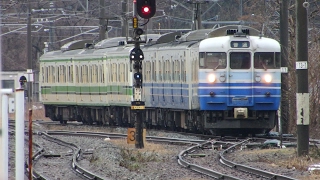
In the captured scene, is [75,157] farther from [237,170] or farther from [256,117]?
[256,117]

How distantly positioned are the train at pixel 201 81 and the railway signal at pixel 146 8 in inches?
259

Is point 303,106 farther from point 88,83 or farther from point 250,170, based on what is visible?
point 88,83

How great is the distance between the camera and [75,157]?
18141mm

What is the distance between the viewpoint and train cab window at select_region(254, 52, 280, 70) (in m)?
24.4

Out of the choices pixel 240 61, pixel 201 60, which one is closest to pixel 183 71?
pixel 201 60

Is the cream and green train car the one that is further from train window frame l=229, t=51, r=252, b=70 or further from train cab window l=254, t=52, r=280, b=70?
train cab window l=254, t=52, r=280, b=70

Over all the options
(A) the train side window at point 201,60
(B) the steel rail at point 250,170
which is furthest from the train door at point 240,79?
(B) the steel rail at point 250,170

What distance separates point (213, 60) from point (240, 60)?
756mm

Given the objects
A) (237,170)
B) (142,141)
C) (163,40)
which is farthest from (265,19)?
(237,170)

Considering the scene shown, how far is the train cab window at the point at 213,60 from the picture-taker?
24.2 meters

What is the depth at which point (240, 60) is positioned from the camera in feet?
80.0

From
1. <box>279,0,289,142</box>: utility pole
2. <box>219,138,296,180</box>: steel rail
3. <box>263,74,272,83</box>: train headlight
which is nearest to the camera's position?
<box>219,138,296,180</box>: steel rail

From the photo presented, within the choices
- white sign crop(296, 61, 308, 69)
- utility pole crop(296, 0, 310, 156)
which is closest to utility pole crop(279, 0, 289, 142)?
utility pole crop(296, 0, 310, 156)

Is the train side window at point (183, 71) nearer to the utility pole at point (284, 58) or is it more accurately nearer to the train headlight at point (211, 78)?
the train headlight at point (211, 78)
